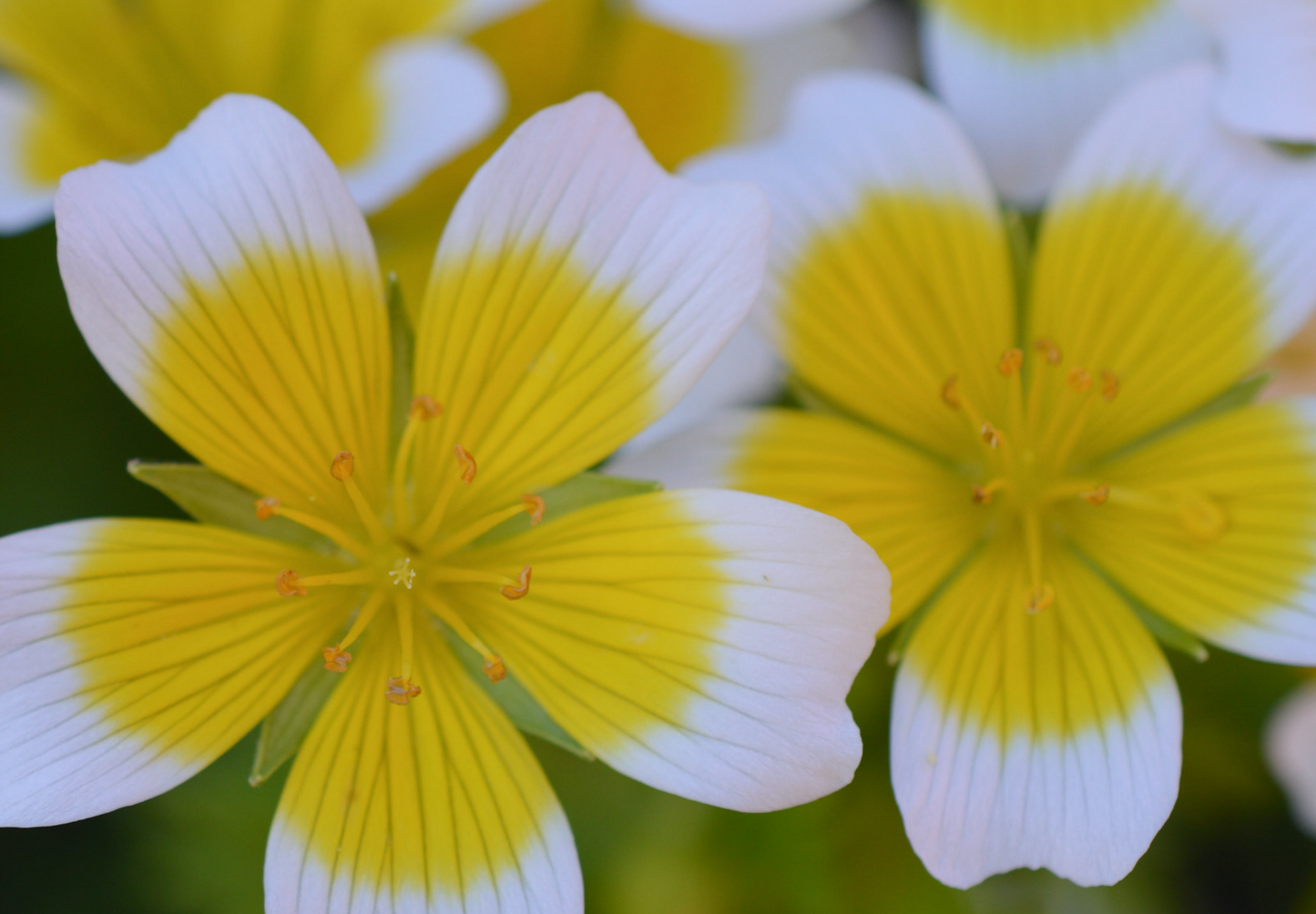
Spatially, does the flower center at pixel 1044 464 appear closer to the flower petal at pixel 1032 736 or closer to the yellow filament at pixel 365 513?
the flower petal at pixel 1032 736

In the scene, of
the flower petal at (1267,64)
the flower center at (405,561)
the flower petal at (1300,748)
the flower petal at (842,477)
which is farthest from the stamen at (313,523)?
the flower petal at (1300,748)

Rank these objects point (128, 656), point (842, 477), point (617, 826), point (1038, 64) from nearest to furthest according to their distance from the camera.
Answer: point (128, 656) → point (842, 477) → point (1038, 64) → point (617, 826)

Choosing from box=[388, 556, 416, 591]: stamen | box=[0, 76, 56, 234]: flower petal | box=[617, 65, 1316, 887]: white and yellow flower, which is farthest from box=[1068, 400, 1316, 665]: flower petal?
box=[0, 76, 56, 234]: flower petal

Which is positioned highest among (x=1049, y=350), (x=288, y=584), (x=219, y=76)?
(x=219, y=76)

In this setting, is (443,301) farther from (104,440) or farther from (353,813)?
(104,440)

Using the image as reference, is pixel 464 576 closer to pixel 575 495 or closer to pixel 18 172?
pixel 575 495

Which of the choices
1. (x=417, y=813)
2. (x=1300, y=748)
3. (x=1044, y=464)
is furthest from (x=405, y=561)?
(x=1300, y=748)

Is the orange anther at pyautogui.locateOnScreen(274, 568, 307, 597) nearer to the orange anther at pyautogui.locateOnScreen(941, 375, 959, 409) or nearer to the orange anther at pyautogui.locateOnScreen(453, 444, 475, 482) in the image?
the orange anther at pyautogui.locateOnScreen(453, 444, 475, 482)
